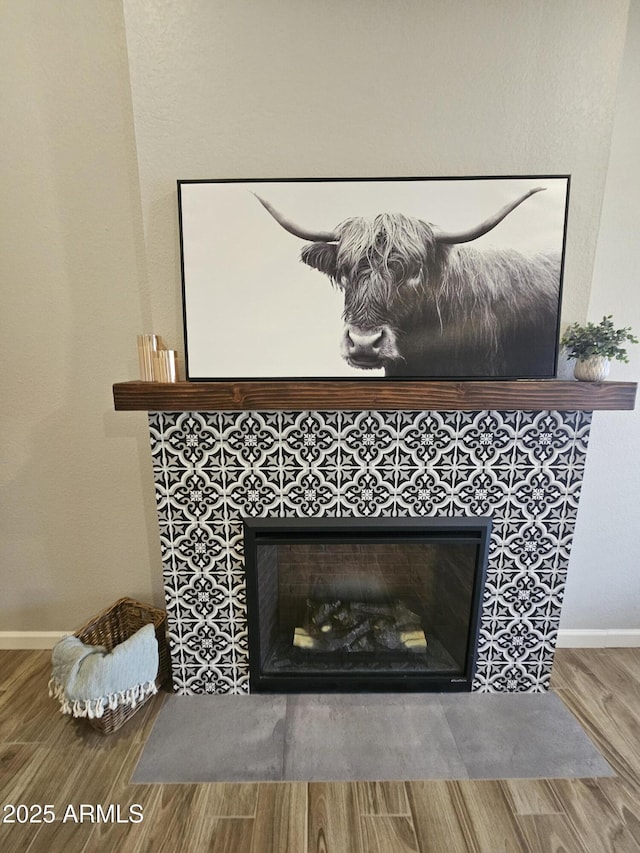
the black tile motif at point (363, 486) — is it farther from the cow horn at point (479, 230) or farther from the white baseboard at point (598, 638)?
the cow horn at point (479, 230)

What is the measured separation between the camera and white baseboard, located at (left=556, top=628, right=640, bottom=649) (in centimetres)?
181

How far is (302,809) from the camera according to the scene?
1155 millimetres

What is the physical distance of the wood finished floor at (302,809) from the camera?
108cm

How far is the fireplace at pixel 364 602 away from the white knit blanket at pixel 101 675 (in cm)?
35

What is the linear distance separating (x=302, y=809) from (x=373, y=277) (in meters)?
1.55

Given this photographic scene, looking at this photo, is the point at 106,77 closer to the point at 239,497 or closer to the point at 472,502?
the point at 239,497

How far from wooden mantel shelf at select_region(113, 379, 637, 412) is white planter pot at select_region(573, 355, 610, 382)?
0.10 ft

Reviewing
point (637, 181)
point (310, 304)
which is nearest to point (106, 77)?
point (310, 304)

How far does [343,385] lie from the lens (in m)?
1.25

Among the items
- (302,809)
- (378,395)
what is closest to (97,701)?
(302,809)

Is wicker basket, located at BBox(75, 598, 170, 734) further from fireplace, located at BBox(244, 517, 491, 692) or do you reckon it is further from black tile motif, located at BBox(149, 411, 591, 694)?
fireplace, located at BBox(244, 517, 491, 692)

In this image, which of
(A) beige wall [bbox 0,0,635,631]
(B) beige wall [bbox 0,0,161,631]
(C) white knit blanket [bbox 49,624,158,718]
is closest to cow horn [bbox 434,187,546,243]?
(A) beige wall [bbox 0,0,635,631]

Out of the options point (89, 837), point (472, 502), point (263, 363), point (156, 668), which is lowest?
point (89, 837)

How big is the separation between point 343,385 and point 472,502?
60cm
